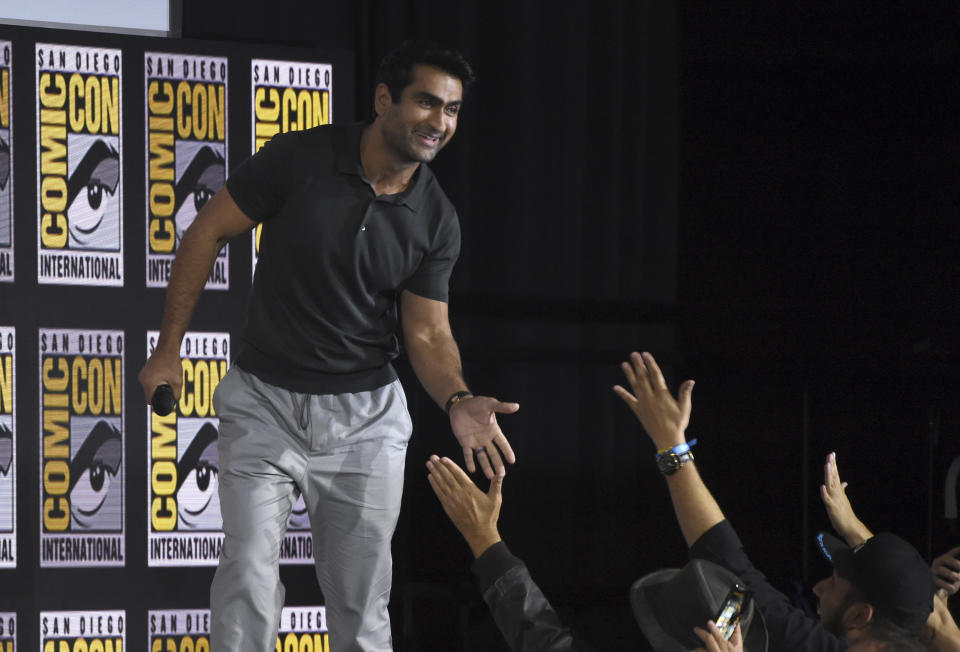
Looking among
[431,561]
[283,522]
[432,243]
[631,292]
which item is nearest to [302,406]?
[283,522]

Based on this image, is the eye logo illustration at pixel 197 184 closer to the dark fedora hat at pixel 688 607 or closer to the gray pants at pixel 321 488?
the gray pants at pixel 321 488

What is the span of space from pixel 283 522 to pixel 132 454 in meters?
1.17

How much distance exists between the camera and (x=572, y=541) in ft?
14.6

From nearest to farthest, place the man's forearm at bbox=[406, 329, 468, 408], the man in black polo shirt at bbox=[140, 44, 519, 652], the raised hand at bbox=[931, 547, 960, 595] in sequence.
Answer: the man in black polo shirt at bbox=[140, 44, 519, 652] → the man's forearm at bbox=[406, 329, 468, 408] → the raised hand at bbox=[931, 547, 960, 595]

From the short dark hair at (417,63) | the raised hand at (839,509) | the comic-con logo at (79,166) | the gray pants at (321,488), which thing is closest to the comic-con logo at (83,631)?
the comic-con logo at (79,166)

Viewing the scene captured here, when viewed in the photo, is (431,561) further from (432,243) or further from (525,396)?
(432,243)

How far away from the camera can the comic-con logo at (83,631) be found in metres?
3.33

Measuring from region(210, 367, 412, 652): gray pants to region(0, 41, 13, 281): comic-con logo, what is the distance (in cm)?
121

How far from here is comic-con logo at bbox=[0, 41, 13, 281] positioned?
3.33 m

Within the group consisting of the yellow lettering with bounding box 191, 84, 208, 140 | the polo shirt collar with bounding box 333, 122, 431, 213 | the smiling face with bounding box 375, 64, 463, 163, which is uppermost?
the yellow lettering with bounding box 191, 84, 208, 140

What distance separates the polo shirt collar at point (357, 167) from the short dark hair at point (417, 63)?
0.11 m

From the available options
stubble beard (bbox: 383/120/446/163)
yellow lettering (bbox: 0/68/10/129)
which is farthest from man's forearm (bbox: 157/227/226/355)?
yellow lettering (bbox: 0/68/10/129)

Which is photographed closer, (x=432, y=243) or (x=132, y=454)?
(x=432, y=243)

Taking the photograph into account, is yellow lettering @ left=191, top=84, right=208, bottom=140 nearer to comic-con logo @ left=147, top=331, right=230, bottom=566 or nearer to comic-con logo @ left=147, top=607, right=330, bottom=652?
comic-con logo @ left=147, top=331, right=230, bottom=566
